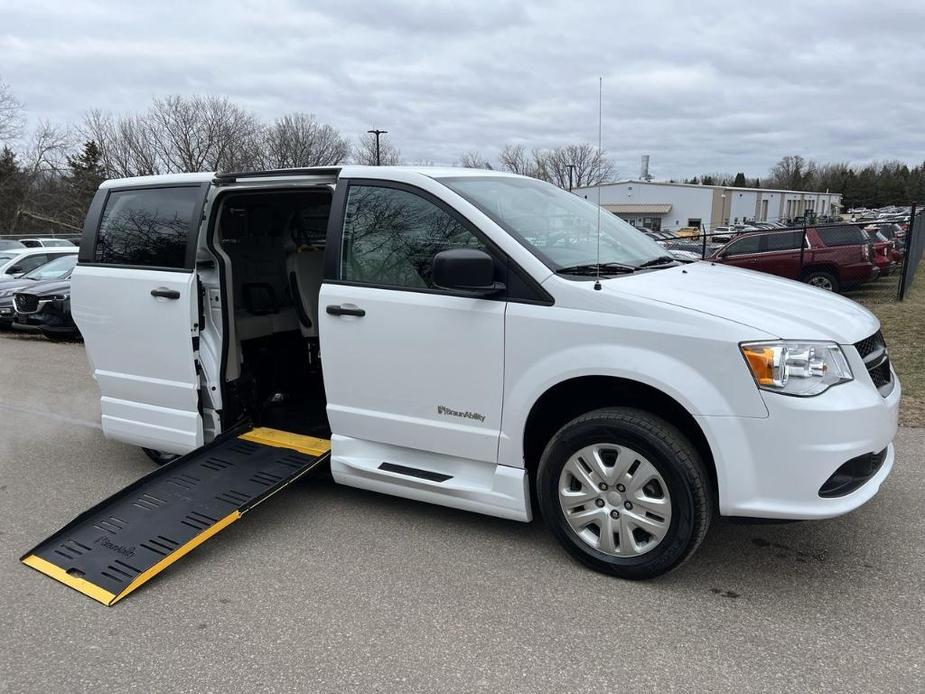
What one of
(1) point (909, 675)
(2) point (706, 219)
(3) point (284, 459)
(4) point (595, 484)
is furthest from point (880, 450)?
(2) point (706, 219)

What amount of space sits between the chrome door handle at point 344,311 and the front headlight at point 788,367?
76.0 inches

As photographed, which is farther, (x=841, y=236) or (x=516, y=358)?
(x=841, y=236)

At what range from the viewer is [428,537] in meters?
3.79

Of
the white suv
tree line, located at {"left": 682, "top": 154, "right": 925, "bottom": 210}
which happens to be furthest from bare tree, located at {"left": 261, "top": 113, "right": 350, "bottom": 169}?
tree line, located at {"left": 682, "top": 154, "right": 925, "bottom": 210}

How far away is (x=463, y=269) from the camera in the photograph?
3195 mm

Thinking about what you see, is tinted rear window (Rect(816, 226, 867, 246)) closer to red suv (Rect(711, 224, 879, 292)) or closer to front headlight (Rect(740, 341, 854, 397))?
red suv (Rect(711, 224, 879, 292))

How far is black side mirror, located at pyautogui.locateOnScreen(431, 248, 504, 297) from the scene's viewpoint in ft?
10.5

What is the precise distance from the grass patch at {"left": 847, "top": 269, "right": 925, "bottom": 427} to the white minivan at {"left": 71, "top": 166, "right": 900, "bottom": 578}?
292cm

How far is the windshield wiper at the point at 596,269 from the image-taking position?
132 inches

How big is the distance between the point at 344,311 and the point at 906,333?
8986 mm

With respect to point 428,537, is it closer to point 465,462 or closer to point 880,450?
point 465,462

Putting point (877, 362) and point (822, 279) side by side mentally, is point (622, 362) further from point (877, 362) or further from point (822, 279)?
point (822, 279)

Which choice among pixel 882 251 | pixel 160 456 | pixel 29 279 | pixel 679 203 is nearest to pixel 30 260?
pixel 29 279

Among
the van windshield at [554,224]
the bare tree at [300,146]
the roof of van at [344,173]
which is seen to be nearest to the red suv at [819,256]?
the van windshield at [554,224]
